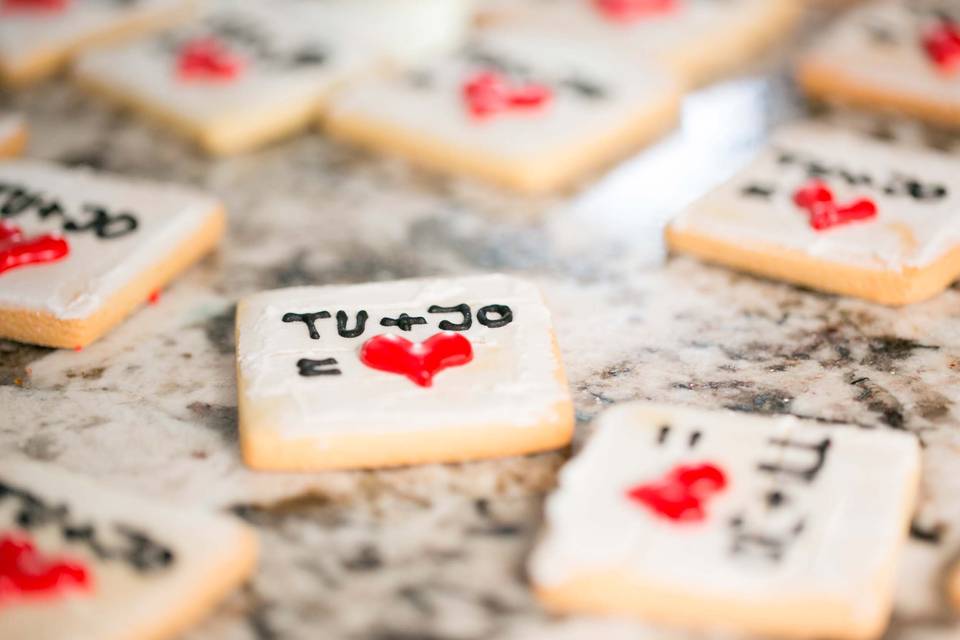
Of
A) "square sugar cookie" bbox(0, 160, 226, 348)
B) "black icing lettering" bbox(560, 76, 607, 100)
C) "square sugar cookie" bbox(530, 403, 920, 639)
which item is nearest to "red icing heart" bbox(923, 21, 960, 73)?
"black icing lettering" bbox(560, 76, 607, 100)

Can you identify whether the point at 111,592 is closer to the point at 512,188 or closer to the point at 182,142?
the point at 512,188

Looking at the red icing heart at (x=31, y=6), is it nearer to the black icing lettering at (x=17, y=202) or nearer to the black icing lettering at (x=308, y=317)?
the black icing lettering at (x=17, y=202)

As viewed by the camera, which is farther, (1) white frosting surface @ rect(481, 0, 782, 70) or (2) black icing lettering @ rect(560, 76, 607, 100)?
(1) white frosting surface @ rect(481, 0, 782, 70)

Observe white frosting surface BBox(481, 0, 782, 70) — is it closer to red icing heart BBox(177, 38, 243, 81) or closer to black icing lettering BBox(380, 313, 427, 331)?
red icing heart BBox(177, 38, 243, 81)

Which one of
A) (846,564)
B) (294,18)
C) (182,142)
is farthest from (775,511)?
(294,18)

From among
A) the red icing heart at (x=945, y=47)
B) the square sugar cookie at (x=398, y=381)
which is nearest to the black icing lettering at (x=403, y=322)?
the square sugar cookie at (x=398, y=381)

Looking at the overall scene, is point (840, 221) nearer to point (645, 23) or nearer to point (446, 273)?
point (446, 273)
